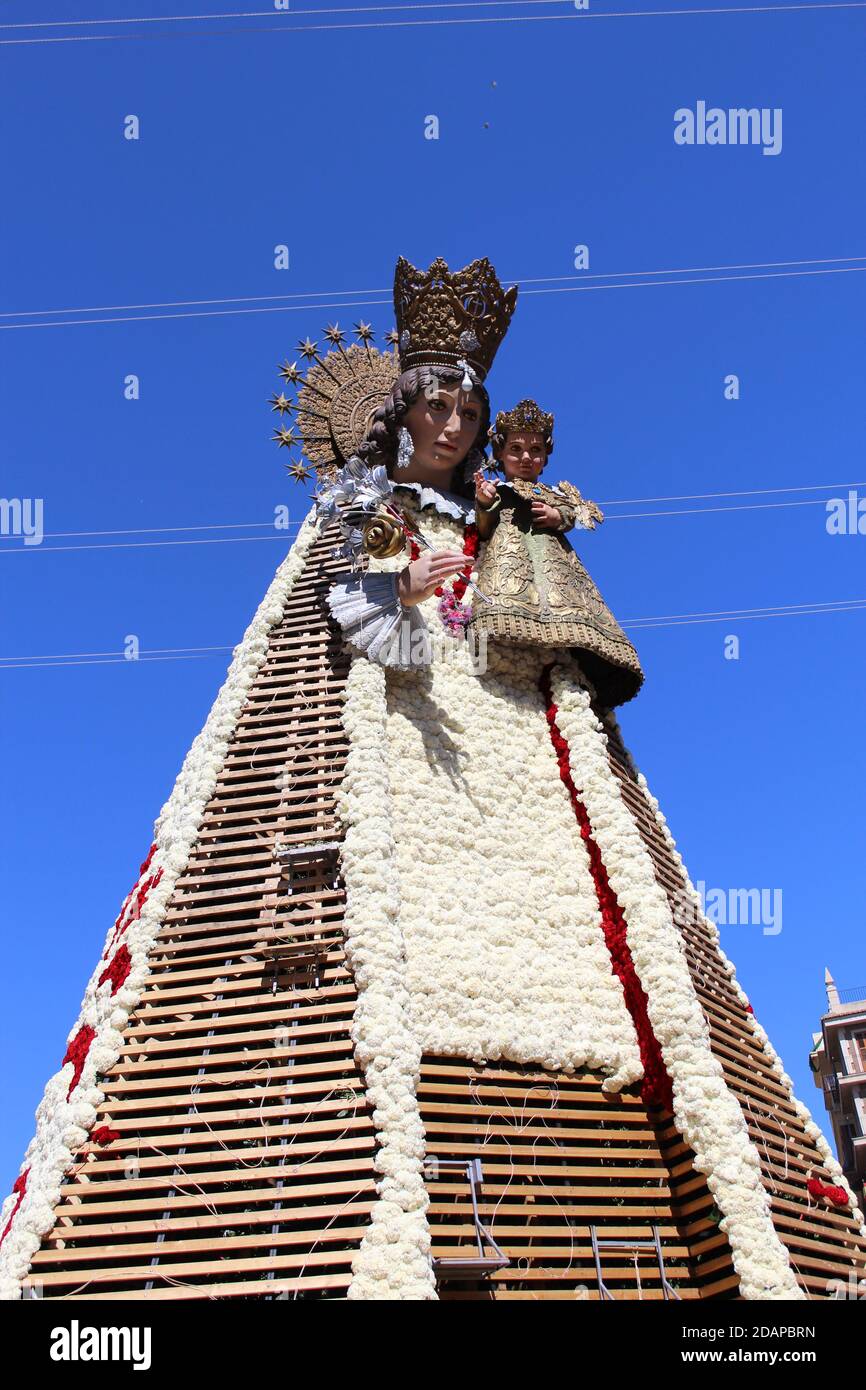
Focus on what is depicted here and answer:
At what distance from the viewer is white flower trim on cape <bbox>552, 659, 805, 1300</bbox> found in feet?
21.0

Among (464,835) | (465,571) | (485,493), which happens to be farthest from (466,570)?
(464,835)

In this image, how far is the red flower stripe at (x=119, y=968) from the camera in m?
7.28

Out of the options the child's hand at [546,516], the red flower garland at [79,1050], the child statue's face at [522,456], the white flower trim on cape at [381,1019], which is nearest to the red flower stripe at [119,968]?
the red flower garland at [79,1050]

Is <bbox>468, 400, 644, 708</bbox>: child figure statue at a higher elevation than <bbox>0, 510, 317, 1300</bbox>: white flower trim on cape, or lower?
higher

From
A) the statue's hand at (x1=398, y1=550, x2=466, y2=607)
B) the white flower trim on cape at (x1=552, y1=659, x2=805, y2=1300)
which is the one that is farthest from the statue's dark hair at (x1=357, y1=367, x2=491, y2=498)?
the white flower trim on cape at (x1=552, y1=659, x2=805, y2=1300)

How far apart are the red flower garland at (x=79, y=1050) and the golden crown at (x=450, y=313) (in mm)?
6691

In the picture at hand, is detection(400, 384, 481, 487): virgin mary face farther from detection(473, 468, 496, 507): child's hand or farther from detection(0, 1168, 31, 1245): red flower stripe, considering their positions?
detection(0, 1168, 31, 1245): red flower stripe

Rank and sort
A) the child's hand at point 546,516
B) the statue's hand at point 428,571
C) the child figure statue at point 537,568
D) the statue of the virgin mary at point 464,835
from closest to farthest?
the statue of the virgin mary at point 464,835
the statue's hand at point 428,571
the child figure statue at point 537,568
the child's hand at point 546,516

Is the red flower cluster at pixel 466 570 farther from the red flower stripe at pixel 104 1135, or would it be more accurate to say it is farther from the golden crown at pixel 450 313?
the red flower stripe at pixel 104 1135

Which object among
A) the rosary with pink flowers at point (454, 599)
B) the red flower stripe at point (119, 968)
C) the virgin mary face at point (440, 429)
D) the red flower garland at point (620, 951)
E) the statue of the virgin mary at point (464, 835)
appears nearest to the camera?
the statue of the virgin mary at point (464, 835)

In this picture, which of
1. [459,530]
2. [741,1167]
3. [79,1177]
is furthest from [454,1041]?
[459,530]

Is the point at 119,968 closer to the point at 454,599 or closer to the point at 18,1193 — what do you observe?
A: the point at 18,1193

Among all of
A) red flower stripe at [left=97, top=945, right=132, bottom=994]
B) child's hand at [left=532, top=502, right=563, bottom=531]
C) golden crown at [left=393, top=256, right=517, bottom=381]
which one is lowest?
red flower stripe at [left=97, top=945, right=132, bottom=994]

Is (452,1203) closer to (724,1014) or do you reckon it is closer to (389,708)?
(724,1014)
